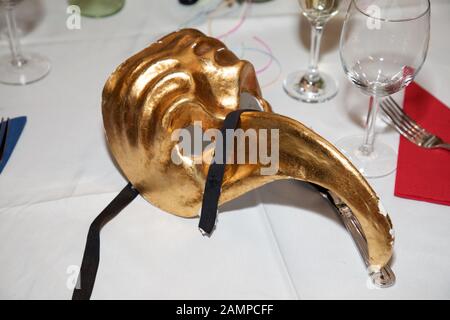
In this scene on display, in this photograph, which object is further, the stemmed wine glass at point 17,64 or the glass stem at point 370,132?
the stemmed wine glass at point 17,64

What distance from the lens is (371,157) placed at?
771 mm

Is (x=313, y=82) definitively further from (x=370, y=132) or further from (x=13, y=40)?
(x=13, y=40)

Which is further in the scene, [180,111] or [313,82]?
[313,82]

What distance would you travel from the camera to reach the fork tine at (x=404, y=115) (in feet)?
2.59

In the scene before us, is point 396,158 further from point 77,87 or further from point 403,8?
point 77,87

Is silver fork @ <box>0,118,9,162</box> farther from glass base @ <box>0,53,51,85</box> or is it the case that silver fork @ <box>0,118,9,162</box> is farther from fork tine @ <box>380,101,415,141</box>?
fork tine @ <box>380,101,415,141</box>

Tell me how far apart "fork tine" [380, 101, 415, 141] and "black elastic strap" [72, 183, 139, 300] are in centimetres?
31

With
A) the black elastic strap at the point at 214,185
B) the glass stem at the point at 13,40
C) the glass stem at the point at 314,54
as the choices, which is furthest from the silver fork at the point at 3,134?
the glass stem at the point at 314,54

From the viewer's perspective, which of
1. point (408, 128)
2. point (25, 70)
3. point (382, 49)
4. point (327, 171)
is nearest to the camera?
point (327, 171)

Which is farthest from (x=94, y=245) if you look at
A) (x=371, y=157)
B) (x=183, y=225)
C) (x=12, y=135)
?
(x=371, y=157)

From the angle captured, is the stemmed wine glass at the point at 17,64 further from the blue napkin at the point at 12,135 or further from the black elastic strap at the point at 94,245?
the black elastic strap at the point at 94,245

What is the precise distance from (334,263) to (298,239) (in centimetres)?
4

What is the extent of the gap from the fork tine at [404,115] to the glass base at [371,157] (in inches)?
1.6

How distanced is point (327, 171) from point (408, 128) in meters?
0.24
